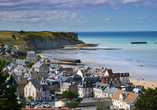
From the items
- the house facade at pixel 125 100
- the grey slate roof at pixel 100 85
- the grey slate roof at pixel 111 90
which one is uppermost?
the grey slate roof at pixel 100 85

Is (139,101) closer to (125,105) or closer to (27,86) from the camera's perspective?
(125,105)

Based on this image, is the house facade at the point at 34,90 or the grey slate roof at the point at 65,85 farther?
the grey slate roof at the point at 65,85

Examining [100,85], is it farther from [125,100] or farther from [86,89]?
[125,100]

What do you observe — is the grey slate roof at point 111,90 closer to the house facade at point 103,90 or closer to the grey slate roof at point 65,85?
the house facade at point 103,90

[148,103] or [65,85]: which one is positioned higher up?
[65,85]

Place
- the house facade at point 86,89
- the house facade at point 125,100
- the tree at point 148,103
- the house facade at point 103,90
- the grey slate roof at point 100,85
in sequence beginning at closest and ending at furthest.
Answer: the tree at point 148,103
the house facade at point 125,100
the house facade at point 103,90
the grey slate roof at point 100,85
the house facade at point 86,89

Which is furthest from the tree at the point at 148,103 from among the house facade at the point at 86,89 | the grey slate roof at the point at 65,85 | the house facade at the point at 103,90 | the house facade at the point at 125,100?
the grey slate roof at the point at 65,85

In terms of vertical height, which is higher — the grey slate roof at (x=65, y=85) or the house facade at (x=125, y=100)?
the grey slate roof at (x=65, y=85)

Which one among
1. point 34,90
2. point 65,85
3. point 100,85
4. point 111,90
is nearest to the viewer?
Result: point 34,90

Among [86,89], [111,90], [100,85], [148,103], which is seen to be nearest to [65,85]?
[86,89]

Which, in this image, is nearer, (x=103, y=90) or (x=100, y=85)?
(x=103, y=90)

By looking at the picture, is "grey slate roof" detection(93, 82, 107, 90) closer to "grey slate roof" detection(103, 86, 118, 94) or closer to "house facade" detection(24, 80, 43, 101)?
"grey slate roof" detection(103, 86, 118, 94)

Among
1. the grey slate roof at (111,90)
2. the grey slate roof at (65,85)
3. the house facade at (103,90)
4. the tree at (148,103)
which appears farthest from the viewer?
the grey slate roof at (65,85)
